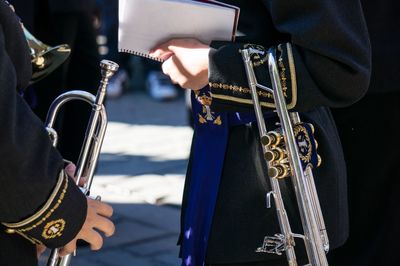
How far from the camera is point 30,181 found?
1.45 m

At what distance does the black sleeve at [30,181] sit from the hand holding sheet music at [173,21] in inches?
10.2

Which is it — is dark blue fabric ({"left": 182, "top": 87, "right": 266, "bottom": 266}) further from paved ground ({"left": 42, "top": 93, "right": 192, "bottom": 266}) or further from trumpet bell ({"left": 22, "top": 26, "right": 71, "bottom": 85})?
paved ground ({"left": 42, "top": 93, "right": 192, "bottom": 266})

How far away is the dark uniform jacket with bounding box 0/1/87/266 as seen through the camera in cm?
142

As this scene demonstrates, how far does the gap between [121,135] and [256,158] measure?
500cm

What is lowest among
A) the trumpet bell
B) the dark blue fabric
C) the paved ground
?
the paved ground

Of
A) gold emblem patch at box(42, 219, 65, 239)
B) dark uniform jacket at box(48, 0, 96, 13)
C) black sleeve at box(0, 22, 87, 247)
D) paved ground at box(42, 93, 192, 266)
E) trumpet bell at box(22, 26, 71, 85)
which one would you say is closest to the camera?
black sleeve at box(0, 22, 87, 247)

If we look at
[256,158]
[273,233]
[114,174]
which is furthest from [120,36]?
[114,174]

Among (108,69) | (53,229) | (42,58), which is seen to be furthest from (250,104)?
(42,58)

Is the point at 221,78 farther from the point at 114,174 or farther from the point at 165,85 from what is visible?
the point at 165,85

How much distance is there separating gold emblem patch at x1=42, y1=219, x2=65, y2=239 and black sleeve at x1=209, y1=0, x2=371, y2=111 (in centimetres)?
40

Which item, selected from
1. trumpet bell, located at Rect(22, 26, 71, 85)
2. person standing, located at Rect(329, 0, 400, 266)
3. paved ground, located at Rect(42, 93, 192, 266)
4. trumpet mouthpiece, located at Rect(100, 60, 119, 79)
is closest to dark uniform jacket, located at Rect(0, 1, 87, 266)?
trumpet mouthpiece, located at Rect(100, 60, 119, 79)

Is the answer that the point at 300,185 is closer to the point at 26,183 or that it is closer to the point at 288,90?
the point at 288,90

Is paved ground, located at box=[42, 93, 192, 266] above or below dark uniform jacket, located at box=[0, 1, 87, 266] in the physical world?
below

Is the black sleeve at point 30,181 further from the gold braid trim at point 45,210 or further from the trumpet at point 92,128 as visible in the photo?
the trumpet at point 92,128
